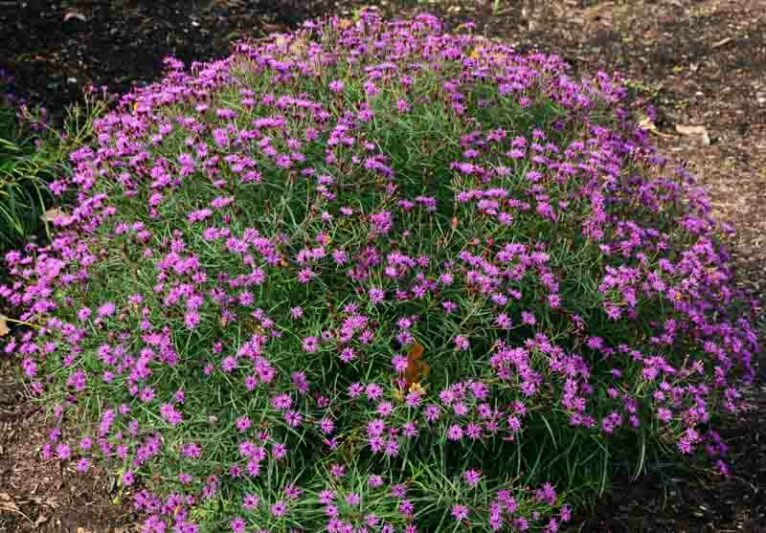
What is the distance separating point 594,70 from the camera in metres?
6.97

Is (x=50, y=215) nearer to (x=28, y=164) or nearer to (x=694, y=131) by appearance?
(x=28, y=164)

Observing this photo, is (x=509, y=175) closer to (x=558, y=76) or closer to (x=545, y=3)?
(x=558, y=76)

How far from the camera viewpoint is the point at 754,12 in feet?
25.7

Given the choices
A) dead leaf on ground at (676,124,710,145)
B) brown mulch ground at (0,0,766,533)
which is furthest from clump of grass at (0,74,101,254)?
dead leaf on ground at (676,124,710,145)

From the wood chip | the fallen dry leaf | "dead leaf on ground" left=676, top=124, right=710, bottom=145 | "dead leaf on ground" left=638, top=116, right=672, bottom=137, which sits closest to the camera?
the fallen dry leaf

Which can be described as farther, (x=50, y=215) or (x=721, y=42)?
(x=721, y=42)

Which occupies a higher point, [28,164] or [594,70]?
[28,164]

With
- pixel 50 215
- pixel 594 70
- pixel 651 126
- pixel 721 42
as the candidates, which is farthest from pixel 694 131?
pixel 50 215

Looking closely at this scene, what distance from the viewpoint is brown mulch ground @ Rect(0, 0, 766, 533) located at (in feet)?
11.0

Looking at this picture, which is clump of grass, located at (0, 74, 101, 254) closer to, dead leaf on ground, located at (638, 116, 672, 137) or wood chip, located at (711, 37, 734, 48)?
dead leaf on ground, located at (638, 116, 672, 137)

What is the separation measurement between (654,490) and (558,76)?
181 centimetres

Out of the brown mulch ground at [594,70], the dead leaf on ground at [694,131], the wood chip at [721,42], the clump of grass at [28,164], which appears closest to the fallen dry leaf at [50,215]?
the clump of grass at [28,164]

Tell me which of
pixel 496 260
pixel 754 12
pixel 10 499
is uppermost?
pixel 496 260

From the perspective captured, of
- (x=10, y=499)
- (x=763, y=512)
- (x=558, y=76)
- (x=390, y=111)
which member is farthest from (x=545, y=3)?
(x=10, y=499)
